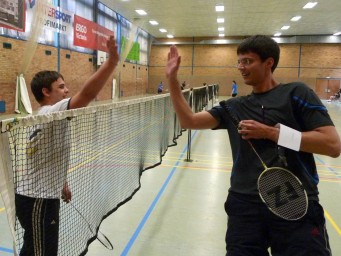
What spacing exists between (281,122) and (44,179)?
59.8 inches

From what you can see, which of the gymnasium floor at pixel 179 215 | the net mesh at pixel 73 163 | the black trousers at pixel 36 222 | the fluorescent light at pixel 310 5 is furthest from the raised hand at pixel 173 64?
the fluorescent light at pixel 310 5

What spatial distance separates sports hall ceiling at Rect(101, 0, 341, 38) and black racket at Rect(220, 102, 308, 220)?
18328mm

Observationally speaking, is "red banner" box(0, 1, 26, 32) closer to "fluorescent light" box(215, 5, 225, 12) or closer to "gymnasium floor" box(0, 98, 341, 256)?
"gymnasium floor" box(0, 98, 341, 256)

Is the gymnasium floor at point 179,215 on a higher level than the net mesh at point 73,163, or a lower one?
lower

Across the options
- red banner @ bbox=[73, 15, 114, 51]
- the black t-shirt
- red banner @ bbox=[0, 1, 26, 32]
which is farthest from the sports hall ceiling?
the black t-shirt

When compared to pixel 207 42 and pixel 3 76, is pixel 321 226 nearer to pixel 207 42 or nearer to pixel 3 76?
pixel 3 76

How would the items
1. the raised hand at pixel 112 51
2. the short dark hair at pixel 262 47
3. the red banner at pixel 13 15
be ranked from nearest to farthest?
the short dark hair at pixel 262 47 → the raised hand at pixel 112 51 → the red banner at pixel 13 15

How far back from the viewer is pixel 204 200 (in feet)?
15.8

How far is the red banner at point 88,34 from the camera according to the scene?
16.5 m

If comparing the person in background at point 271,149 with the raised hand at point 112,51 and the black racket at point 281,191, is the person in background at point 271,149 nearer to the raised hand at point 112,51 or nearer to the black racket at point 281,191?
the black racket at point 281,191

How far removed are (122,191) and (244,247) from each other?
2528mm

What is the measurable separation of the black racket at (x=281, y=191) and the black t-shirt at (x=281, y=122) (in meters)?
0.06

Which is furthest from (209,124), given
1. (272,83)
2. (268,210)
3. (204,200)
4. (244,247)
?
(204,200)

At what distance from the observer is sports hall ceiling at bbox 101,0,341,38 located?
736 inches
